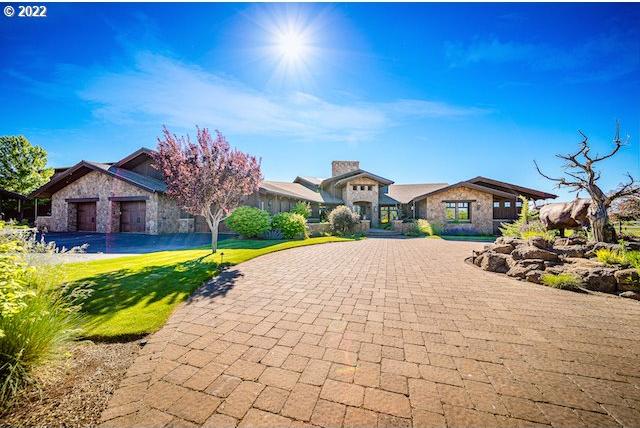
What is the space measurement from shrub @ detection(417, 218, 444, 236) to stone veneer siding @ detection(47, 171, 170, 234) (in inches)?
749

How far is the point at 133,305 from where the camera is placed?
4.37 meters

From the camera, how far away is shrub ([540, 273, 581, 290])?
5316 mm

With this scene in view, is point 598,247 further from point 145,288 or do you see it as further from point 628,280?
point 145,288

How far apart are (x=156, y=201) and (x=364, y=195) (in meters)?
18.1

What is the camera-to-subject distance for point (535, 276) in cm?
597

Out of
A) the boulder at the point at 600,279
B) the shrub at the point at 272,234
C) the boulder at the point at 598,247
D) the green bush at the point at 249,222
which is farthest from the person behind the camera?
the shrub at the point at 272,234

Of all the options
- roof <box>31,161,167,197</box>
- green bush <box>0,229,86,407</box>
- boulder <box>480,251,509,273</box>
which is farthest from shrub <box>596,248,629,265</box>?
roof <box>31,161,167,197</box>

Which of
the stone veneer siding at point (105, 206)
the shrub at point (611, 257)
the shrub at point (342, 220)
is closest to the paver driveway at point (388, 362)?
the shrub at point (611, 257)

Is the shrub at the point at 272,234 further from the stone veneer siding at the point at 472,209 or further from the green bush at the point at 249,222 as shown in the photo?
the stone veneer siding at the point at 472,209

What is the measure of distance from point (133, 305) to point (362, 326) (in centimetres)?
399

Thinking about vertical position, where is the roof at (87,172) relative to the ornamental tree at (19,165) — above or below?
below

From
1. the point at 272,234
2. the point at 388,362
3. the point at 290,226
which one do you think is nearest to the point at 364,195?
the point at 290,226

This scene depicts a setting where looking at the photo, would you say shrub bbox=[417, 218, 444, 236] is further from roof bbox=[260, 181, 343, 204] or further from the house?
roof bbox=[260, 181, 343, 204]

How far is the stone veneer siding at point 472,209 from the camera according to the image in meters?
21.3
